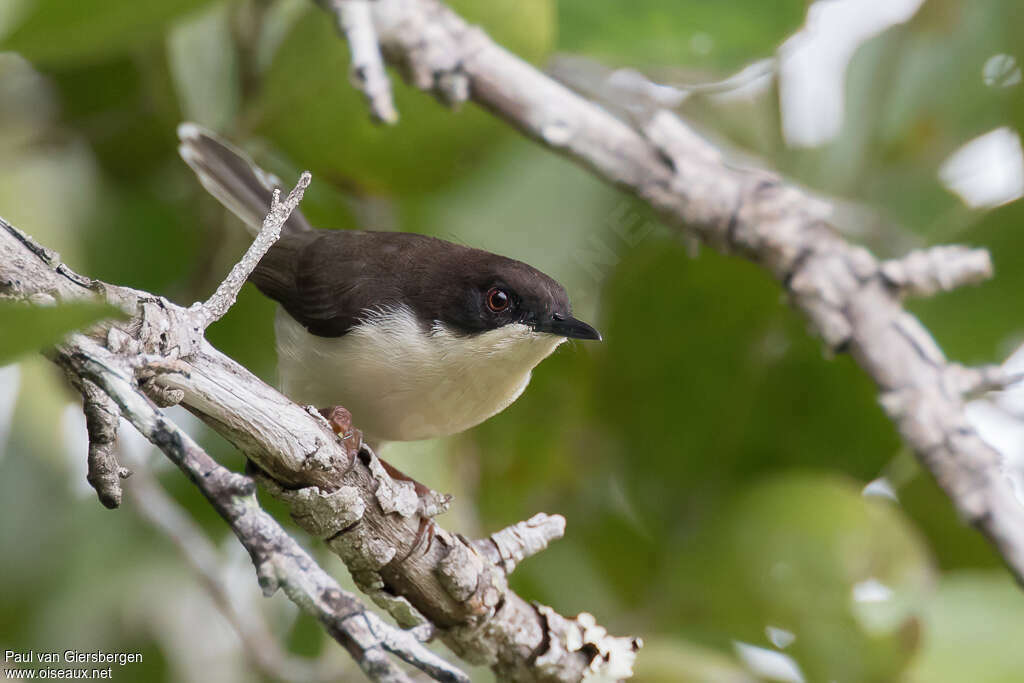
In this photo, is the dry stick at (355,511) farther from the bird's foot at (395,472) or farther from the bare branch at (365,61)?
Answer: the bare branch at (365,61)

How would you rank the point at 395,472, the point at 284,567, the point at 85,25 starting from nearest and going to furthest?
the point at 284,567 < the point at 85,25 < the point at 395,472

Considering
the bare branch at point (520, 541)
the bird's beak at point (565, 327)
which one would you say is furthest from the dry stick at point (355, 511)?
the bird's beak at point (565, 327)

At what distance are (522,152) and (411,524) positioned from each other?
1.87 meters


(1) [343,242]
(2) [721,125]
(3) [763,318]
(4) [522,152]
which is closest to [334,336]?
(1) [343,242]

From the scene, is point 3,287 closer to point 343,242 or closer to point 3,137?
point 343,242

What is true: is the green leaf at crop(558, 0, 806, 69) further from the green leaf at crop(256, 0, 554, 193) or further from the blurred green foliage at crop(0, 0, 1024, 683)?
the green leaf at crop(256, 0, 554, 193)

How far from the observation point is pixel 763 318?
344cm

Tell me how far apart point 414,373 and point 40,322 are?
1928 millimetres

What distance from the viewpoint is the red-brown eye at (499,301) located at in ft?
9.84

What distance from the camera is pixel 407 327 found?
9.74 feet

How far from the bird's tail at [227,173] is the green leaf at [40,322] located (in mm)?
2362

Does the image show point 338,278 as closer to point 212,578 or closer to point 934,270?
point 212,578

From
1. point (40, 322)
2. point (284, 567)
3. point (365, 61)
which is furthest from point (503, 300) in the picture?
point (40, 322)

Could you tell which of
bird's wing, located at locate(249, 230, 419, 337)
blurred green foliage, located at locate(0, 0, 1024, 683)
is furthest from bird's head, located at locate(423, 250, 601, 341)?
blurred green foliage, located at locate(0, 0, 1024, 683)
